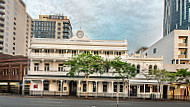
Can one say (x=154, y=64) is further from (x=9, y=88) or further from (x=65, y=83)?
(x=9, y=88)

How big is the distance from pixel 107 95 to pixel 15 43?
5900cm

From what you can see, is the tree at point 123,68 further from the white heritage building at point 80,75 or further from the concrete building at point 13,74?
the concrete building at point 13,74

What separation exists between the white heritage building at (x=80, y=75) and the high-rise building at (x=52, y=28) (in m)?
56.9

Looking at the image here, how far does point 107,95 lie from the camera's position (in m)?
29.3

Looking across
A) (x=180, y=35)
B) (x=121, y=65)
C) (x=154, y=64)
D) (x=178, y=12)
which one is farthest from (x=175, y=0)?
(x=121, y=65)

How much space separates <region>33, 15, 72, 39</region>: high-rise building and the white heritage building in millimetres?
56928

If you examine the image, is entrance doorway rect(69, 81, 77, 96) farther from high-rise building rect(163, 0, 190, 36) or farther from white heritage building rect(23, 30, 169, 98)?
high-rise building rect(163, 0, 190, 36)

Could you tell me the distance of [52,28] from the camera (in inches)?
3465

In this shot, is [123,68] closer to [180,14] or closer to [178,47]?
[178,47]

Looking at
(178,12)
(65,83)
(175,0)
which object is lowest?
(65,83)

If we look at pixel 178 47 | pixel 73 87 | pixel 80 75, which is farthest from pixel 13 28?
pixel 178 47

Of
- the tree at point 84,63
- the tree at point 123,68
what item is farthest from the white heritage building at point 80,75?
the tree at point 84,63

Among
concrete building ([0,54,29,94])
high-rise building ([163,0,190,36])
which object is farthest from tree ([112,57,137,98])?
high-rise building ([163,0,190,36])

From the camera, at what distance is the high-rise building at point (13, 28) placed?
2397 inches
